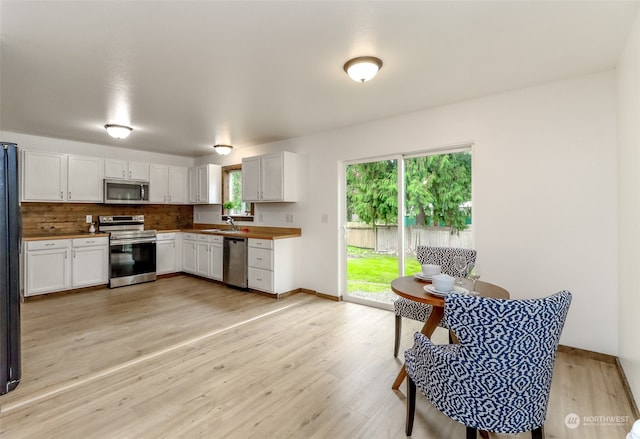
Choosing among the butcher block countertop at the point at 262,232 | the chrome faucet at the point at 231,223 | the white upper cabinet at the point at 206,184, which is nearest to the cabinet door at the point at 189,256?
the butcher block countertop at the point at 262,232

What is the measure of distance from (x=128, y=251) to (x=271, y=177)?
9.37ft

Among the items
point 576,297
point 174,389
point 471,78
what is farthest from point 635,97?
point 174,389

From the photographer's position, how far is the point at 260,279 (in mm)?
4590

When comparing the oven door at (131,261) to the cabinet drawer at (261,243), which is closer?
the cabinet drawer at (261,243)

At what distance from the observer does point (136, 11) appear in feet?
5.91

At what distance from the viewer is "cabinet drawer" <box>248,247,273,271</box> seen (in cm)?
446

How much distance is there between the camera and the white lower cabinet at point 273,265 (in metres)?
4.45

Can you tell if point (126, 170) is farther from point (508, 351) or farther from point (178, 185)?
point (508, 351)

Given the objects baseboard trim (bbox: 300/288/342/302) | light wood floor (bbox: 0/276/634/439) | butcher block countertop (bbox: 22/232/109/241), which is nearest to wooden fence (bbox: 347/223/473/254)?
baseboard trim (bbox: 300/288/342/302)

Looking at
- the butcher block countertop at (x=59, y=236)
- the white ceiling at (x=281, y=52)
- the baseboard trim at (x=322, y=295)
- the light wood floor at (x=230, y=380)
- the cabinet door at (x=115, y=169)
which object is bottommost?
the light wood floor at (x=230, y=380)

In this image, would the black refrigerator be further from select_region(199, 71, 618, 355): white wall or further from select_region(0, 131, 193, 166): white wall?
select_region(199, 71, 618, 355): white wall

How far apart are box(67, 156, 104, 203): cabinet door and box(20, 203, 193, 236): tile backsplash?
0.31 metres

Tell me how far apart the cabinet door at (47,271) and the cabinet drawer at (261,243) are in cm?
281

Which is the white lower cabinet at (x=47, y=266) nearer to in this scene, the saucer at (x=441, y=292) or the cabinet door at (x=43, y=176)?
the cabinet door at (x=43, y=176)
